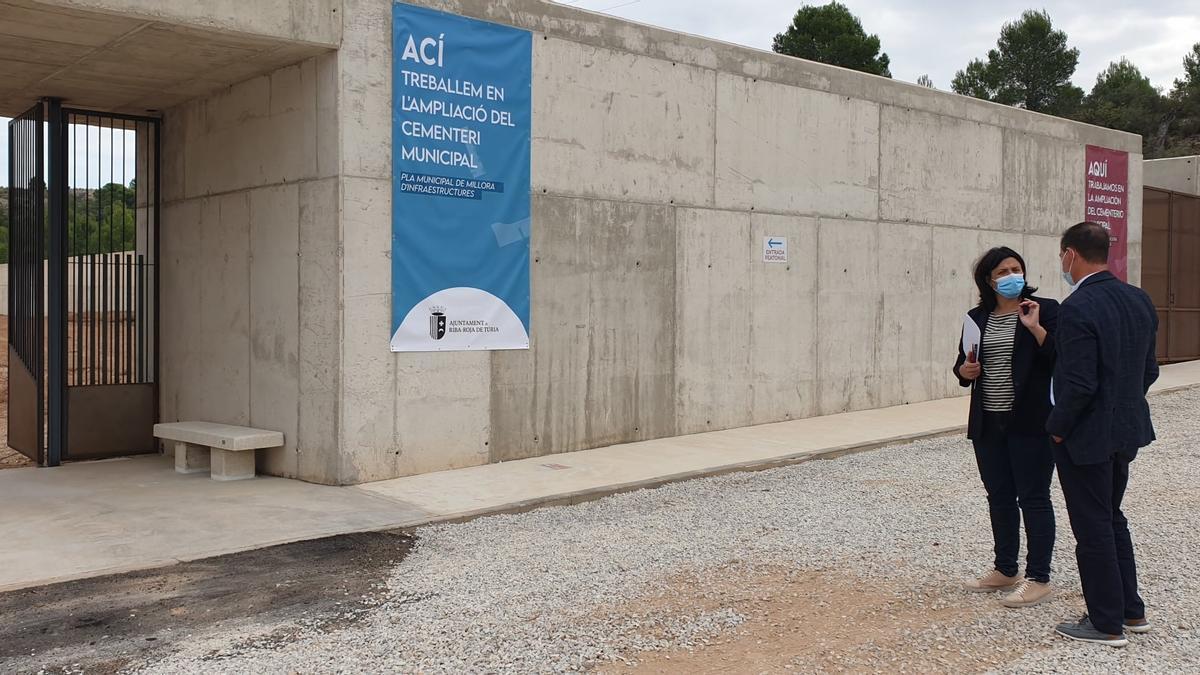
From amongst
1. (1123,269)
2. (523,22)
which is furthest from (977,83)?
(523,22)

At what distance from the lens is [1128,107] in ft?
158

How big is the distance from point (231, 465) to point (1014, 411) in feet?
19.7

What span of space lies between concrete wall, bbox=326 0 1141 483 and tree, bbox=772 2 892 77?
3265 centimetres

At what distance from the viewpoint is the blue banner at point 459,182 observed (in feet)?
26.3

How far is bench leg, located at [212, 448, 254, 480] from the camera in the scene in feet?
26.6

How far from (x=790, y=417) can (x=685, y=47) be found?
4132 millimetres

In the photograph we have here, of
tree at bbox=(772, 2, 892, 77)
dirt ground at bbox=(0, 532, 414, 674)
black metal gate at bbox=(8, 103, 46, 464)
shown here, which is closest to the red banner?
dirt ground at bbox=(0, 532, 414, 674)

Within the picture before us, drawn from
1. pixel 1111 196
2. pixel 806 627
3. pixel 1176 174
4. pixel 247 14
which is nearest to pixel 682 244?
pixel 247 14

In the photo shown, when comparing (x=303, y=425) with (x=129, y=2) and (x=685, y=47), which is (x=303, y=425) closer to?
(x=129, y=2)

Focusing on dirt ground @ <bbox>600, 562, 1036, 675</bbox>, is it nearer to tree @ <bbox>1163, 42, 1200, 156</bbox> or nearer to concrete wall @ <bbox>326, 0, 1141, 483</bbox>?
concrete wall @ <bbox>326, 0, 1141, 483</bbox>

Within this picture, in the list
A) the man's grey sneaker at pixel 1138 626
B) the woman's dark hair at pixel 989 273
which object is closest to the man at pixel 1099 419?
the man's grey sneaker at pixel 1138 626

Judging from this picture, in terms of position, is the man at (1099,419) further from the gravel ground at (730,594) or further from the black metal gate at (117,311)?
the black metal gate at (117,311)

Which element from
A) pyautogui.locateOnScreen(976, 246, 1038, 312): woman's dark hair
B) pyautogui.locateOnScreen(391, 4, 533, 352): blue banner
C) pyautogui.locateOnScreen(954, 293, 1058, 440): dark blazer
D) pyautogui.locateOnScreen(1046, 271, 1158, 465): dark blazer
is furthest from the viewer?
pyautogui.locateOnScreen(391, 4, 533, 352): blue banner

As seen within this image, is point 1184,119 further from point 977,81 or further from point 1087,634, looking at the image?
point 1087,634
